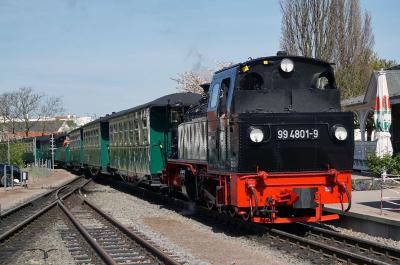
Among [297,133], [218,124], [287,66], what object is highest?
[287,66]

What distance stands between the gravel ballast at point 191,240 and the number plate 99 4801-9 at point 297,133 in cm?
193

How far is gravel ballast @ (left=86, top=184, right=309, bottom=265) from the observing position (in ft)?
28.6

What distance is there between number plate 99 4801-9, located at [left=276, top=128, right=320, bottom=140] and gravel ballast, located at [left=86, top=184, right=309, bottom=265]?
193cm

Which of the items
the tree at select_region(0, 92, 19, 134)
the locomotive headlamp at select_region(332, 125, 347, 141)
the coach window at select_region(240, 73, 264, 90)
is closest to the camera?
the locomotive headlamp at select_region(332, 125, 347, 141)

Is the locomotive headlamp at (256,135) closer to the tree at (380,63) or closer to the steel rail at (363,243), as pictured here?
the steel rail at (363,243)

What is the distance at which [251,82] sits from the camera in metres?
10.3

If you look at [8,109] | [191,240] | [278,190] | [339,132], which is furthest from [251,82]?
[8,109]

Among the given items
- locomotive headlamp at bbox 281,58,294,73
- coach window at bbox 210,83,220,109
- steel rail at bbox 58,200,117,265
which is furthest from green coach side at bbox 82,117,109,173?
locomotive headlamp at bbox 281,58,294,73

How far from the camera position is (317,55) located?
37312 mm

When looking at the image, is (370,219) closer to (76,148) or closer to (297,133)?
(297,133)

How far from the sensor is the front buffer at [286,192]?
966cm

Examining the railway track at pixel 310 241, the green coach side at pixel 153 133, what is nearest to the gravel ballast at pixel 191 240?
the railway track at pixel 310 241

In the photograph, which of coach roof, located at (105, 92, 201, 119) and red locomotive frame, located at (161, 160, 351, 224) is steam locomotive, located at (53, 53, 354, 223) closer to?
red locomotive frame, located at (161, 160, 351, 224)

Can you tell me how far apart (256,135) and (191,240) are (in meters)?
2.53
